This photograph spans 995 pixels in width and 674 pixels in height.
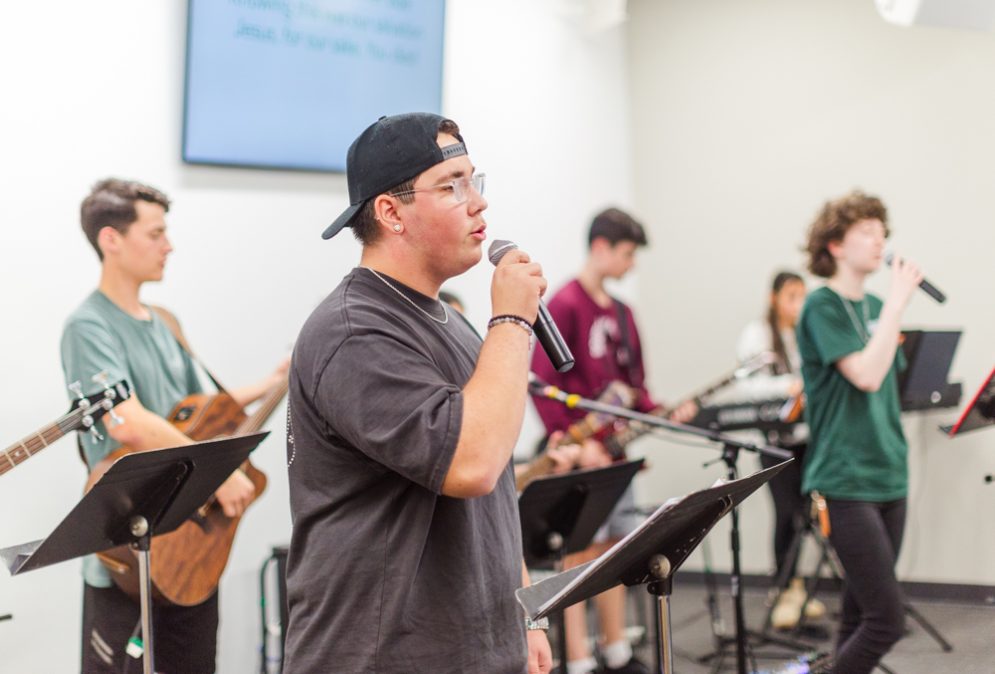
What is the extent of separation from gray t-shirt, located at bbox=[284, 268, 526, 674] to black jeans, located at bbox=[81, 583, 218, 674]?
4.60 ft

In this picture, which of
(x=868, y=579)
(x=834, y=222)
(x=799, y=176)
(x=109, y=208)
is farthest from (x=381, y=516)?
(x=799, y=176)

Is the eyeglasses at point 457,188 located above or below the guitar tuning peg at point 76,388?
above

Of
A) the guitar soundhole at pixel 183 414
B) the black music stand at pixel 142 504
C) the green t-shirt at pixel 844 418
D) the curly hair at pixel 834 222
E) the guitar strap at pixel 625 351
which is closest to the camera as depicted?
the black music stand at pixel 142 504

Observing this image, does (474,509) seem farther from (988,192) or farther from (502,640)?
(988,192)

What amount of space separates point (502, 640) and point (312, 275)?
9.11 ft

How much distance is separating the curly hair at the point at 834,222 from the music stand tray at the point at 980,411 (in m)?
0.63

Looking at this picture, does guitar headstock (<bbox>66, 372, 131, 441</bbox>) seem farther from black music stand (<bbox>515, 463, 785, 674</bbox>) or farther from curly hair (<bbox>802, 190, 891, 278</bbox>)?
curly hair (<bbox>802, 190, 891, 278</bbox>)

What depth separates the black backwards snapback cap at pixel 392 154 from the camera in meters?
1.93

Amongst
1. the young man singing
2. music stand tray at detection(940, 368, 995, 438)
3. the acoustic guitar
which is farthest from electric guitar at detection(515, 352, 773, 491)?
the young man singing

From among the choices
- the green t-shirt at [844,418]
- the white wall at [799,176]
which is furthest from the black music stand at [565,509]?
the white wall at [799,176]

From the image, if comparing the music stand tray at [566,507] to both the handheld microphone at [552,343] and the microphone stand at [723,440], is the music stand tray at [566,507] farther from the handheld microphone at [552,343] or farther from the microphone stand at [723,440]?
the handheld microphone at [552,343]

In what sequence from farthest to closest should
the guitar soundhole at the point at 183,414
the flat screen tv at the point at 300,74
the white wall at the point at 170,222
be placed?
the flat screen tv at the point at 300,74
the white wall at the point at 170,222
the guitar soundhole at the point at 183,414

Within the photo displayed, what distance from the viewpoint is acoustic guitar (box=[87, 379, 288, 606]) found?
3.01m

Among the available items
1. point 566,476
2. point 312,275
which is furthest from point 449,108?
point 566,476
